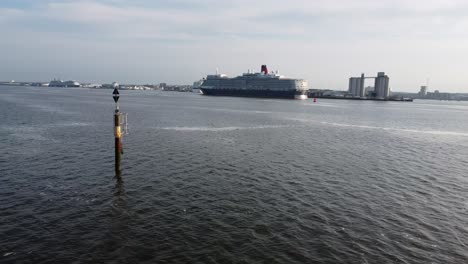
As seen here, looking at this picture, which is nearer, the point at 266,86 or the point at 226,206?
the point at 226,206

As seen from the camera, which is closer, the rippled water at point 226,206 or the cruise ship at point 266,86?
the rippled water at point 226,206

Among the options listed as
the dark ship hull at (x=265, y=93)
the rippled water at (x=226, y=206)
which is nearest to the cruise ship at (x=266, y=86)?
the dark ship hull at (x=265, y=93)

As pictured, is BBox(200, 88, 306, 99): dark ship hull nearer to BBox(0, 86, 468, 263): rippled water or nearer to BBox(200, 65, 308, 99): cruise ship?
BBox(200, 65, 308, 99): cruise ship

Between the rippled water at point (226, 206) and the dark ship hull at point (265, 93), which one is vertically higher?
the dark ship hull at point (265, 93)

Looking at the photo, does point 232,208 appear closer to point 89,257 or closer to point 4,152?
point 89,257

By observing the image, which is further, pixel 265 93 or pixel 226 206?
pixel 265 93

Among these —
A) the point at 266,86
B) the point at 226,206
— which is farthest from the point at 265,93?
the point at 226,206

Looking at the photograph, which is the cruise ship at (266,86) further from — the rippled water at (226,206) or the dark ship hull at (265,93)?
the rippled water at (226,206)

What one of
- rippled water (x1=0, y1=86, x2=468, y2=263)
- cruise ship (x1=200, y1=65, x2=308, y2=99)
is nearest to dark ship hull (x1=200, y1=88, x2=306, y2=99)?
cruise ship (x1=200, y1=65, x2=308, y2=99)

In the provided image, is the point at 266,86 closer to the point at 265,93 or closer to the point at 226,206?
the point at 265,93

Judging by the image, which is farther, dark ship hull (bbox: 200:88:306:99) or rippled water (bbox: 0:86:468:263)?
dark ship hull (bbox: 200:88:306:99)

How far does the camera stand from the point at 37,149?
1174 inches

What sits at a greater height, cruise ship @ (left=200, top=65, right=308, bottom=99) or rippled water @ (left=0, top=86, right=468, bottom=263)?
cruise ship @ (left=200, top=65, right=308, bottom=99)

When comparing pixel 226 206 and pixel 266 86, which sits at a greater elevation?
pixel 266 86
